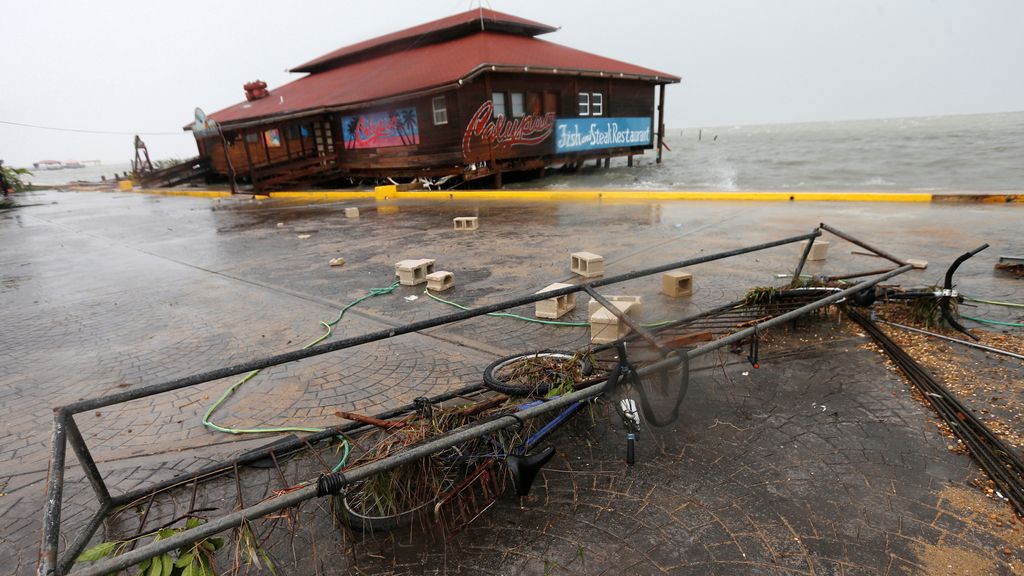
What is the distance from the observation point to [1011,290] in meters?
5.54

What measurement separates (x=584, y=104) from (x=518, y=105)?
14.3ft

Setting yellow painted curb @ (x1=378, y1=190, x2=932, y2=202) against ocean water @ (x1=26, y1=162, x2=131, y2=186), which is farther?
ocean water @ (x1=26, y1=162, x2=131, y2=186)

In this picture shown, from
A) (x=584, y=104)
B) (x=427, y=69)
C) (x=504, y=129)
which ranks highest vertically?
(x=427, y=69)

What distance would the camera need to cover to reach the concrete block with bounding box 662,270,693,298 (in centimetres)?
596

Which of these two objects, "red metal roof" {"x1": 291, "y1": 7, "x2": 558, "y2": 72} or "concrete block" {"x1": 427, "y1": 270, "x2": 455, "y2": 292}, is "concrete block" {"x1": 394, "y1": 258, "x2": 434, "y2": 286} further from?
"red metal roof" {"x1": 291, "y1": 7, "x2": 558, "y2": 72}

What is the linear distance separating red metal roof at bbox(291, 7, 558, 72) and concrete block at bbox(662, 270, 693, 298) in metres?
21.9

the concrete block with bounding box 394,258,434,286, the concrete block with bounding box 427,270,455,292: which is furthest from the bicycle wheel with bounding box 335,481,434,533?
the concrete block with bounding box 394,258,434,286

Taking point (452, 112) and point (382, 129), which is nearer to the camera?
point (452, 112)

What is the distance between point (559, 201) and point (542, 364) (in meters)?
13.0

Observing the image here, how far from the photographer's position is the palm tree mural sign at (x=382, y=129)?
68.8ft

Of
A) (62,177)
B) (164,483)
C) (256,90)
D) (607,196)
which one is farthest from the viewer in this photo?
(62,177)

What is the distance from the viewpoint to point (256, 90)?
3072cm

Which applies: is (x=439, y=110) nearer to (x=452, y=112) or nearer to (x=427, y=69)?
(x=452, y=112)

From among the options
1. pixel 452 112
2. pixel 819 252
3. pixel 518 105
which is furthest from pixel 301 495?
pixel 518 105
